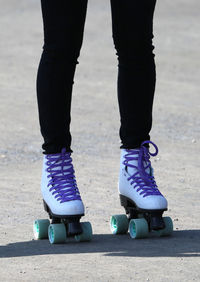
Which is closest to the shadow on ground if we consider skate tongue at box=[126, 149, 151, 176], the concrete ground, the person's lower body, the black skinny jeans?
the concrete ground

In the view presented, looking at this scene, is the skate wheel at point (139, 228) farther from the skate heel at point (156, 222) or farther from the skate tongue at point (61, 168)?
the skate tongue at point (61, 168)

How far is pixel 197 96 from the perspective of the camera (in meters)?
9.16

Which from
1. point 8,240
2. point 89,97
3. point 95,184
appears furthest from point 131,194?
A: point 89,97

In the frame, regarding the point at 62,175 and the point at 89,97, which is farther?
the point at 89,97

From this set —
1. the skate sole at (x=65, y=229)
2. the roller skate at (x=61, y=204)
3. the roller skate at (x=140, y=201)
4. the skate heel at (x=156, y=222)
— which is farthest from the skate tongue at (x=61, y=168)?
the skate heel at (x=156, y=222)

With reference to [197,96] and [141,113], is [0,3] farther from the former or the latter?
[141,113]

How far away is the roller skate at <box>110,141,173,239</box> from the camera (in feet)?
14.3

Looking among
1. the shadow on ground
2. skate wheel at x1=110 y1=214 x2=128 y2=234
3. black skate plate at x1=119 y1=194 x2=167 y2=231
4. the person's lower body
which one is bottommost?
the shadow on ground

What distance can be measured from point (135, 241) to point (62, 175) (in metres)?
0.44

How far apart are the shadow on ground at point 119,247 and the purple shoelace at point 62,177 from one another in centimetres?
21

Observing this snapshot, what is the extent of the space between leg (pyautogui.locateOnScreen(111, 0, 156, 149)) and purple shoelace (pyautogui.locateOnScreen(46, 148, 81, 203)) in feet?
1.02

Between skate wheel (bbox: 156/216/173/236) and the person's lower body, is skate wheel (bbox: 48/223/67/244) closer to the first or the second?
the person's lower body

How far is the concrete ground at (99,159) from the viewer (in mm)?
3936

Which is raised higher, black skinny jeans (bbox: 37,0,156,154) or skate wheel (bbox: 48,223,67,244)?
black skinny jeans (bbox: 37,0,156,154)
